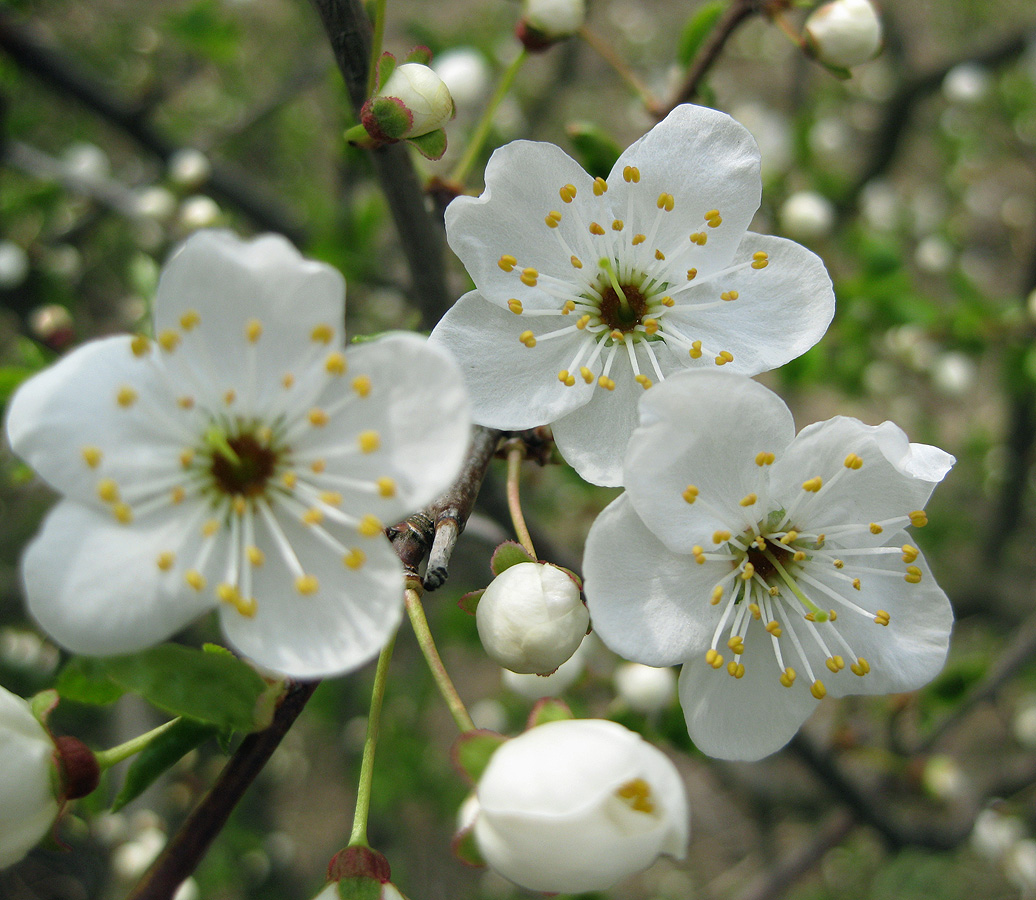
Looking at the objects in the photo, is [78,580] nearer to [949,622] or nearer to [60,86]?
[949,622]

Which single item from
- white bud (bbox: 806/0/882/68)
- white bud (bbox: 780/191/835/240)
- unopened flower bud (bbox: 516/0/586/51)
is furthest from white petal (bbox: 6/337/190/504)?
white bud (bbox: 780/191/835/240)

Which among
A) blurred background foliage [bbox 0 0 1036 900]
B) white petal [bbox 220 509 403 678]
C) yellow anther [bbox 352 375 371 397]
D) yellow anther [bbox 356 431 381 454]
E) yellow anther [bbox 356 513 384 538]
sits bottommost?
blurred background foliage [bbox 0 0 1036 900]

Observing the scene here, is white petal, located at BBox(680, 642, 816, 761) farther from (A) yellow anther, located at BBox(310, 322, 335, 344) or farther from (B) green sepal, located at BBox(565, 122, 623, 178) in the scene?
(B) green sepal, located at BBox(565, 122, 623, 178)

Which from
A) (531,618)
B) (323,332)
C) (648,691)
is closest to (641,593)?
(531,618)

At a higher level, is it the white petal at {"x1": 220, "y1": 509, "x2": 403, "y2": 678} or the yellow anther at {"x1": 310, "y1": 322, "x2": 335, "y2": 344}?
the yellow anther at {"x1": 310, "y1": 322, "x2": 335, "y2": 344}

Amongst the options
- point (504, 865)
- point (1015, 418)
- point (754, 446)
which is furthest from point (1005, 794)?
point (504, 865)

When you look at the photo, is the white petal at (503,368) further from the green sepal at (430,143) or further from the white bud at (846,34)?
the white bud at (846,34)
